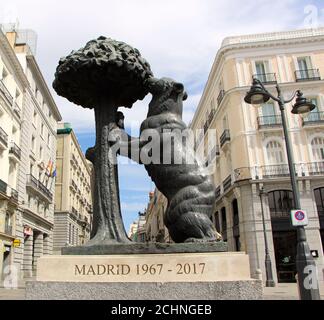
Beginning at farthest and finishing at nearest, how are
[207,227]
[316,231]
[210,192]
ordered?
[316,231]
[210,192]
[207,227]

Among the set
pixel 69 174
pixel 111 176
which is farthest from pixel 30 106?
pixel 111 176

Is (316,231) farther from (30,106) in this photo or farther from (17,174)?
(30,106)

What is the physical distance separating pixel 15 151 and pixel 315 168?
68.6ft

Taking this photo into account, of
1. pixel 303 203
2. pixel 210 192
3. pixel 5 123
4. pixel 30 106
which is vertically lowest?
pixel 210 192

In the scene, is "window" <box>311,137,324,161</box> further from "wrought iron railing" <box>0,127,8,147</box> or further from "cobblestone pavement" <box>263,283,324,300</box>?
"wrought iron railing" <box>0,127,8,147</box>

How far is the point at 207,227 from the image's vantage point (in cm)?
407

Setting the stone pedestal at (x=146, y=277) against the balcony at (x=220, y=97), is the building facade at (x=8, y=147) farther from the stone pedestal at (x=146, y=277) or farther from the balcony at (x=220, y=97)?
the stone pedestal at (x=146, y=277)

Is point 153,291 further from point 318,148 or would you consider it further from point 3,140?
point 318,148

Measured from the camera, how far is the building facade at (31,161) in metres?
25.6

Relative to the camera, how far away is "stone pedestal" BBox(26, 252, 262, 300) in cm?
348

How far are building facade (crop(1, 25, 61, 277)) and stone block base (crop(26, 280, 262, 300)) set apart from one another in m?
21.0

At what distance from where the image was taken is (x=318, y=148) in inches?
974

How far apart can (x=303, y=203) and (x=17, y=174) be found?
66.1 ft

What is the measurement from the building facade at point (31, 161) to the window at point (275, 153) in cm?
1804
